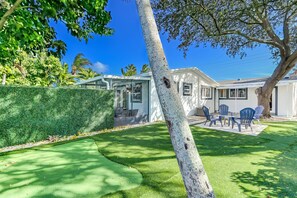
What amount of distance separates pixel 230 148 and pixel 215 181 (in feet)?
9.58

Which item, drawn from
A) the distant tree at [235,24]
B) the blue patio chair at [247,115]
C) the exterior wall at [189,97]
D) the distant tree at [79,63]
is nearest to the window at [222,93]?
the exterior wall at [189,97]

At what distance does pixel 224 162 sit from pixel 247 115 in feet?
16.8

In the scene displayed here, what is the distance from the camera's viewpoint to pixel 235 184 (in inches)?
149

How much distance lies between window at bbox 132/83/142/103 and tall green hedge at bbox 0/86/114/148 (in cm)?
410

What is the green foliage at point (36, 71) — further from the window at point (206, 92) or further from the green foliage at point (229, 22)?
the window at point (206, 92)

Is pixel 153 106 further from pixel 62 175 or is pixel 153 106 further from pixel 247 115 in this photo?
pixel 62 175

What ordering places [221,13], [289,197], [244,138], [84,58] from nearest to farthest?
[289,197] → [244,138] → [221,13] → [84,58]

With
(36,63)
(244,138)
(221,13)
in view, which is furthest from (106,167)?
(36,63)

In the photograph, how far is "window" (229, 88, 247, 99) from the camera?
734 inches

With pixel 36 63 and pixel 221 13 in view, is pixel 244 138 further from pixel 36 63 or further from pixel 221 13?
pixel 36 63

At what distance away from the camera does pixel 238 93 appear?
62.9 feet

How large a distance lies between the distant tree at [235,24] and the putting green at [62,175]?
28.4ft

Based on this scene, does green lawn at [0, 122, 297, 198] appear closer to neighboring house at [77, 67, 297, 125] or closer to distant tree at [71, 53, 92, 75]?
neighboring house at [77, 67, 297, 125]

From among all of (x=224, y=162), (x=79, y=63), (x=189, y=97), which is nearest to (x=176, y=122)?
(x=224, y=162)
